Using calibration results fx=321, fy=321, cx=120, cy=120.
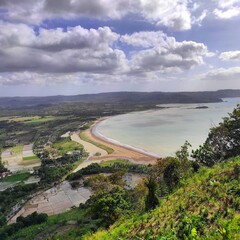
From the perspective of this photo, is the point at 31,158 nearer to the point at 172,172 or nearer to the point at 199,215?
the point at 172,172

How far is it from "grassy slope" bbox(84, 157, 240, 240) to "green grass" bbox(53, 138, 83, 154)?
7845cm

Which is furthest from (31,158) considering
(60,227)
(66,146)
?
(60,227)

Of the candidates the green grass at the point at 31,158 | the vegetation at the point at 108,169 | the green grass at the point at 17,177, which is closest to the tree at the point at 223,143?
the vegetation at the point at 108,169

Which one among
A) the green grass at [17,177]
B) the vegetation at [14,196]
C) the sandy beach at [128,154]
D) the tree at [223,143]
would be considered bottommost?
the green grass at [17,177]

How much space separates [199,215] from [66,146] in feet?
307

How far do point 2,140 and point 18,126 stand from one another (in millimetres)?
42417

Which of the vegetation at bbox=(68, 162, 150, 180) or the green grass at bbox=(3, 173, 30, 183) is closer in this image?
the vegetation at bbox=(68, 162, 150, 180)

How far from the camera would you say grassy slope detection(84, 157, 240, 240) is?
1352 centimetres

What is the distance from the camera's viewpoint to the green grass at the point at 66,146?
3868 inches

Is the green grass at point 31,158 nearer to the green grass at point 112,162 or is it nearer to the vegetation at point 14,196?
the green grass at point 112,162

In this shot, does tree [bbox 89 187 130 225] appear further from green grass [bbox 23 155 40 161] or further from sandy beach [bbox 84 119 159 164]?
green grass [bbox 23 155 40 161]

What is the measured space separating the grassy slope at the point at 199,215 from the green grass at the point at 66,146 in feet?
Answer: 257

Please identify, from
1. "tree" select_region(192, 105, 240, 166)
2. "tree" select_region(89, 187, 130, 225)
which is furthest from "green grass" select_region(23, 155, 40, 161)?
"tree" select_region(89, 187, 130, 225)

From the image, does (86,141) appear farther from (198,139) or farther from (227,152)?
(227,152)
